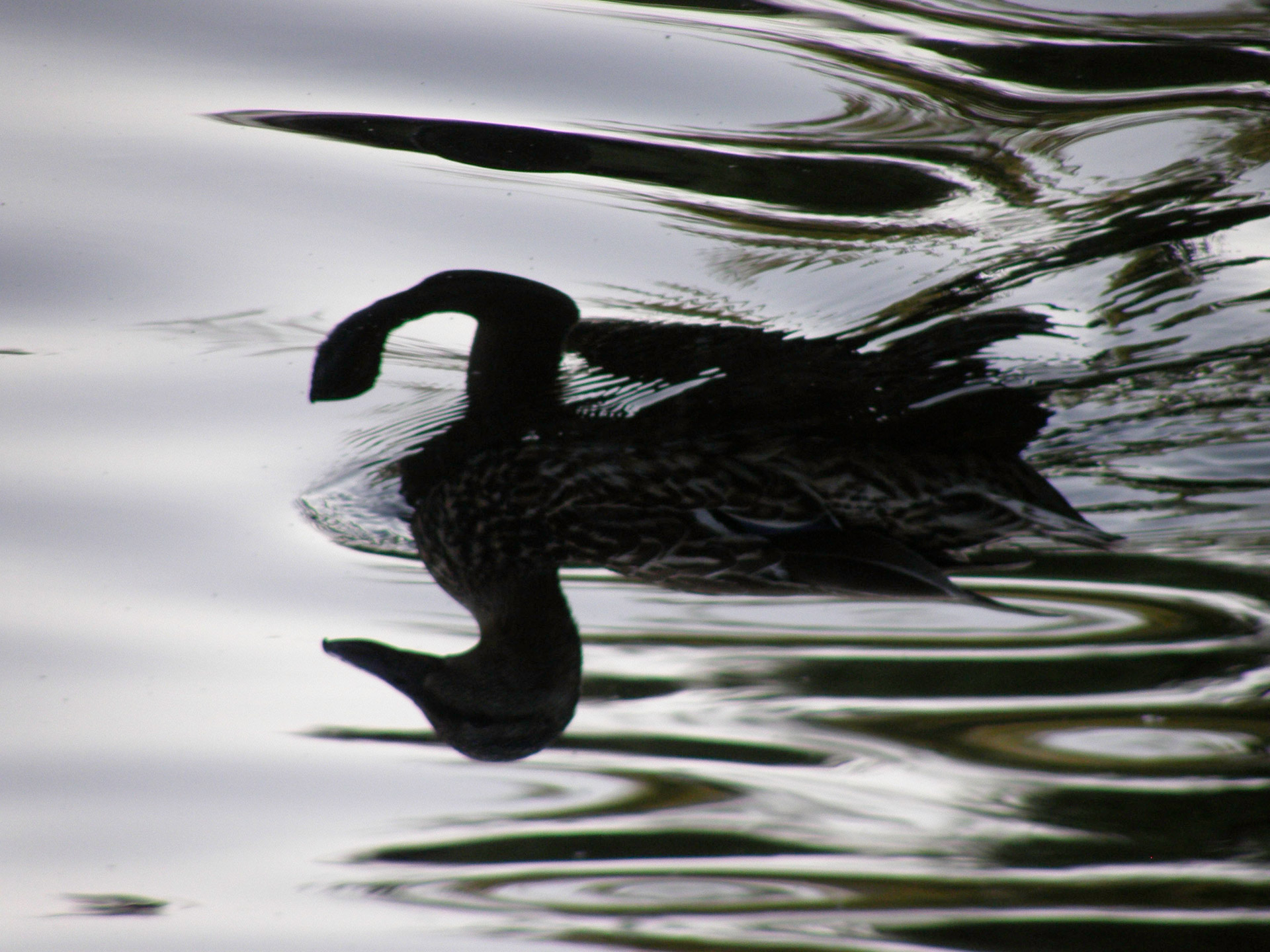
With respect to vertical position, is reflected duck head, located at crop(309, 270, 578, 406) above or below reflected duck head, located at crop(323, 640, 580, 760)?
above

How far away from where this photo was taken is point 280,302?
4.38 metres

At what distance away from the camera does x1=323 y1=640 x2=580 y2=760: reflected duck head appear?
2.74 metres

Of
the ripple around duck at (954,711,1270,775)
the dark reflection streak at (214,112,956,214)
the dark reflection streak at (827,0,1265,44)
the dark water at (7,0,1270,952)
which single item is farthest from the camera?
the dark reflection streak at (827,0,1265,44)

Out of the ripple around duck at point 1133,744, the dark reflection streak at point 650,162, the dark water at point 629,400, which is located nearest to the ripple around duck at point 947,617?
the dark water at point 629,400

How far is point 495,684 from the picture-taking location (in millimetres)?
2895

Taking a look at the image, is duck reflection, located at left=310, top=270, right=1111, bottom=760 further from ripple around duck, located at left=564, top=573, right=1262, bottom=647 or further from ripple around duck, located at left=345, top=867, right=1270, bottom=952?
ripple around duck, located at left=345, top=867, right=1270, bottom=952

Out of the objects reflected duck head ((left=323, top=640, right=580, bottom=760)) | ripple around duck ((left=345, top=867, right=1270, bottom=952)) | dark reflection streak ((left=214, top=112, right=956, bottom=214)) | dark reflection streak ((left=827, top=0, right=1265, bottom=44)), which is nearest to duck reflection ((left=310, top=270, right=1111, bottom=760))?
reflected duck head ((left=323, top=640, right=580, bottom=760))

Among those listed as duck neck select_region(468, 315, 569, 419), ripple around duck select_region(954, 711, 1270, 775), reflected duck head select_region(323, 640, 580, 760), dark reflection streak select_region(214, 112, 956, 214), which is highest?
dark reflection streak select_region(214, 112, 956, 214)

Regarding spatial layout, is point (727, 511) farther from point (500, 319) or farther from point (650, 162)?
point (650, 162)

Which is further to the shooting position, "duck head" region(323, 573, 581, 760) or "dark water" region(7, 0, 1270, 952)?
"duck head" region(323, 573, 581, 760)

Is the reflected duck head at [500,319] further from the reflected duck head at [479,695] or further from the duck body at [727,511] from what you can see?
the reflected duck head at [479,695]

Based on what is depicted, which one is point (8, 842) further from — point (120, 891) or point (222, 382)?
point (222, 382)

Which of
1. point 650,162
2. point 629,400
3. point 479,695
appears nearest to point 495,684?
point 479,695

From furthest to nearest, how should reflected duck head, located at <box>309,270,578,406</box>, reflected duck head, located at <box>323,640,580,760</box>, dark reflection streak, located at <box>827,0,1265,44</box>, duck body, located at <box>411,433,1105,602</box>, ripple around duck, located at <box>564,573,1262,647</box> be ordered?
1. dark reflection streak, located at <box>827,0,1265,44</box>
2. reflected duck head, located at <box>309,270,578,406</box>
3. duck body, located at <box>411,433,1105,602</box>
4. ripple around duck, located at <box>564,573,1262,647</box>
5. reflected duck head, located at <box>323,640,580,760</box>
